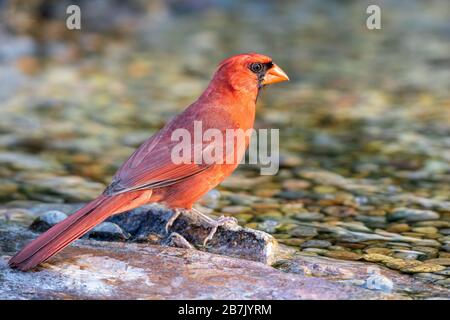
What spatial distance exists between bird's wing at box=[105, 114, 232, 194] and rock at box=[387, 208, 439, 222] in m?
1.42

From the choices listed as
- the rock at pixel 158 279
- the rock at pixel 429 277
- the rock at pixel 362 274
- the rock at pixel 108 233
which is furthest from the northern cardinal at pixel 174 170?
the rock at pixel 429 277

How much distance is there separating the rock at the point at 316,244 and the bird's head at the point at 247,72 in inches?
35.4

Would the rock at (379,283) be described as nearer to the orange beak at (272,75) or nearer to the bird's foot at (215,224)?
the bird's foot at (215,224)

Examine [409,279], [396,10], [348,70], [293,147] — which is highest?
[396,10]

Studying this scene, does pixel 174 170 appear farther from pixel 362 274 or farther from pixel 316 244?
pixel 362 274

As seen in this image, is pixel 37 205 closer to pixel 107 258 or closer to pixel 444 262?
pixel 107 258

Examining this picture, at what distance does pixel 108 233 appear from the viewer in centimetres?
471

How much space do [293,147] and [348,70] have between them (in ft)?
9.84

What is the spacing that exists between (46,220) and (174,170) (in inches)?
32.7

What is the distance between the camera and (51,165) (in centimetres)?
656

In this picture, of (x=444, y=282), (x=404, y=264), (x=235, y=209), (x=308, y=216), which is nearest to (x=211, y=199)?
(x=235, y=209)

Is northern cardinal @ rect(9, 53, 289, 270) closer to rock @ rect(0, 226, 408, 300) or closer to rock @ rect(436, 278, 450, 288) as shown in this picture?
rock @ rect(0, 226, 408, 300)

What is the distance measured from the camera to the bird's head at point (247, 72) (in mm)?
4898
